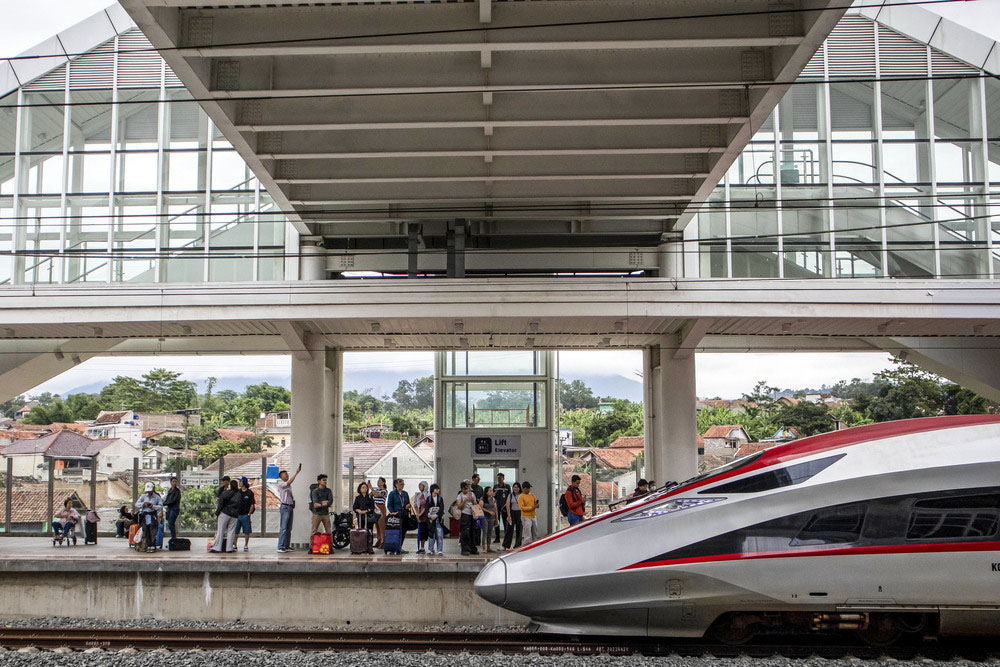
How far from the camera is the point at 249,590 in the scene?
40.5 feet

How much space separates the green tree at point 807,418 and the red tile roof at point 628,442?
397 inches

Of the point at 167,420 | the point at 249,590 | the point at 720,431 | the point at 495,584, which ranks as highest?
the point at 167,420

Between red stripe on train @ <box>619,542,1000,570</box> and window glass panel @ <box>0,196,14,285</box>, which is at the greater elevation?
window glass panel @ <box>0,196,14,285</box>

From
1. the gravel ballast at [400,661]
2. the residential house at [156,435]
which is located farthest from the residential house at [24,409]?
the gravel ballast at [400,661]

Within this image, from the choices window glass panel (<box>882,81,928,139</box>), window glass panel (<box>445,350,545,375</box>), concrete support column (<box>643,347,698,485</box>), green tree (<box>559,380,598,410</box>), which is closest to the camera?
window glass panel (<box>882,81,928,139</box>)

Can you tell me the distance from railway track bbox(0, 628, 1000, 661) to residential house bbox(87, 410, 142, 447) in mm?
37290

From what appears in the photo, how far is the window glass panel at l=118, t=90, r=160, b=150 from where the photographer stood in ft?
48.2

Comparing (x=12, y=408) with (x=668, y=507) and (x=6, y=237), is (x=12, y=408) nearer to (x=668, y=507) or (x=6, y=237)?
(x=6, y=237)

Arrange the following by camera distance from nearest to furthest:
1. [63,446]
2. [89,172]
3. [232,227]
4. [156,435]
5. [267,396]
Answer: [89,172] < [232,227] < [63,446] < [156,435] < [267,396]

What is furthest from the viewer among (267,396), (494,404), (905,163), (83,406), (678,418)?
(267,396)

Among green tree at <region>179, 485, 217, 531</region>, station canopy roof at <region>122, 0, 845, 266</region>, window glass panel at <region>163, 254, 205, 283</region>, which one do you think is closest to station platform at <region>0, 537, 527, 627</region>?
green tree at <region>179, 485, 217, 531</region>

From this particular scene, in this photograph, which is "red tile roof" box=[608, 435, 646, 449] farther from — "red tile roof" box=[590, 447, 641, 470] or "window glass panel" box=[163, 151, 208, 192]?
"window glass panel" box=[163, 151, 208, 192]

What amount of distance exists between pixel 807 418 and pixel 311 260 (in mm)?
38965

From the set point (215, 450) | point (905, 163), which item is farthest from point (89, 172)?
point (215, 450)
